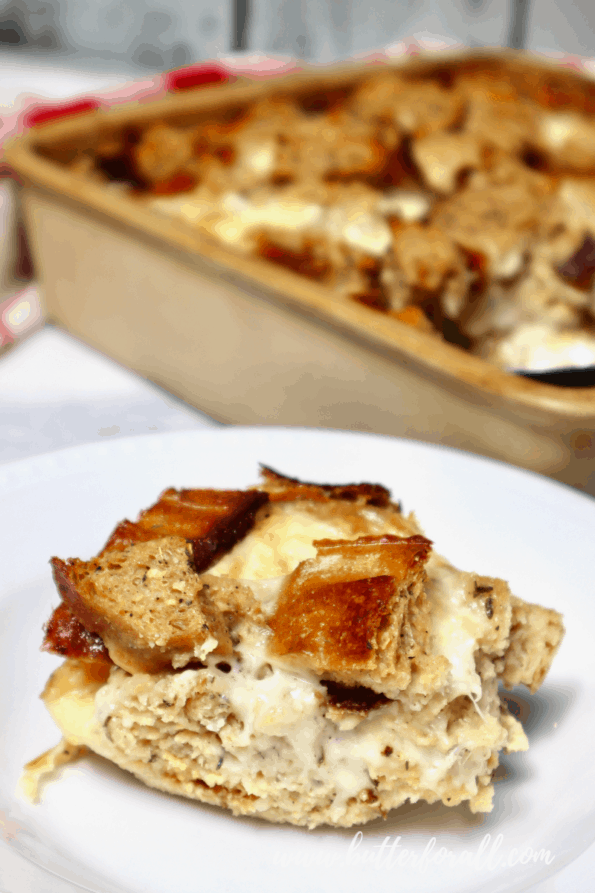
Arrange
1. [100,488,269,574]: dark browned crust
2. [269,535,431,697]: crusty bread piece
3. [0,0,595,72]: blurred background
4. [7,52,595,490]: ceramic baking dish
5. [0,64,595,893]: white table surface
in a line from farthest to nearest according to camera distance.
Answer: [0,0,595,72]: blurred background
[0,64,595,893]: white table surface
[7,52,595,490]: ceramic baking dish
[100,488,269,574]: dark browned crust
[269,535,431,697]: crusty bread piece

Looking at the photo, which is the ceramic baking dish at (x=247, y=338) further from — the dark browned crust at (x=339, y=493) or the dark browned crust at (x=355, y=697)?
the dark browned crust at (x=355, y=697)

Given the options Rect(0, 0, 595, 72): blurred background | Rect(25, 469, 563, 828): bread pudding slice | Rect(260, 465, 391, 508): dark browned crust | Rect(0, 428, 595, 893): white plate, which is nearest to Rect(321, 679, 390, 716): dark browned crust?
Rect(25, 469, 563, 828): bread pudding slice

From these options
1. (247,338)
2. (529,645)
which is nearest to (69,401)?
(247,338)

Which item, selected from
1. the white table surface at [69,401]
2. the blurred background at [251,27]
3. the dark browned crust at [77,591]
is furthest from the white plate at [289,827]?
the blurred background at [251,27]

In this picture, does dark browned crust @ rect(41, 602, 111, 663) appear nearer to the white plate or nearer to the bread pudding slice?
the bread pudding slice

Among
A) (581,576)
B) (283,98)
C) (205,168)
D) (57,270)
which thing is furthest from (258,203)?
(581,576)

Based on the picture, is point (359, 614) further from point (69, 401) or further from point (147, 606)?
point (69, 401)

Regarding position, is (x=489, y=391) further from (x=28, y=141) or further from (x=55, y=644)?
(x=28, y=141)
